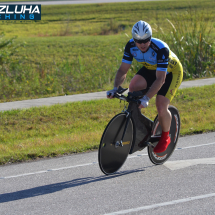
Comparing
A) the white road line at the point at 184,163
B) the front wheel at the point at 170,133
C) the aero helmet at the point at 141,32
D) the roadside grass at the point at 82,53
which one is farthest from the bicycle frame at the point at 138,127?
the roadside grass at the point at 82,53

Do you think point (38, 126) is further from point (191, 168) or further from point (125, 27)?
point (125, 27)

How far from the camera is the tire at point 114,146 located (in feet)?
16.9

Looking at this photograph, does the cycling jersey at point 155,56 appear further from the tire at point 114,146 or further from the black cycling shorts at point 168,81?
the tire at point 114,146

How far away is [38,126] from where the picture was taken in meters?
8.95

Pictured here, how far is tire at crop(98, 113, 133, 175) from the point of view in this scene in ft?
16.9

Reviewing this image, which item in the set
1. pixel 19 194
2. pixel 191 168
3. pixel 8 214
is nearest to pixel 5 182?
pixel 19 194

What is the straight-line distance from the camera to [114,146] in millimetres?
5336

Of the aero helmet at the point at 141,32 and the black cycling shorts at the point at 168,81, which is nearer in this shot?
the aero helmet at the point at 141,32

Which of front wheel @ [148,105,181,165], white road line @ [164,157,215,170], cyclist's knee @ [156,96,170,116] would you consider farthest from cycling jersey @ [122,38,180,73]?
white road line @ [164,157,215,170]

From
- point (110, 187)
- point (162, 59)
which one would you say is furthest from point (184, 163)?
point (162, 59)

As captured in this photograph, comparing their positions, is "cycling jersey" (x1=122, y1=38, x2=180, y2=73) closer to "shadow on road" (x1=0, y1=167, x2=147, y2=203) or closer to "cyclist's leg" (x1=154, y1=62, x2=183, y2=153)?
"cyclist's leg" (x1=154, y1=62, x2=183, y2=153)

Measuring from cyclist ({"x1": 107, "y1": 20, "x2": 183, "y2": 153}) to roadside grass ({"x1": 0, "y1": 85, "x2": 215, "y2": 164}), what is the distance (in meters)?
2.12

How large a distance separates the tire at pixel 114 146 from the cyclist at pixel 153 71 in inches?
16.6

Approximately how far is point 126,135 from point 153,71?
3.78ft
